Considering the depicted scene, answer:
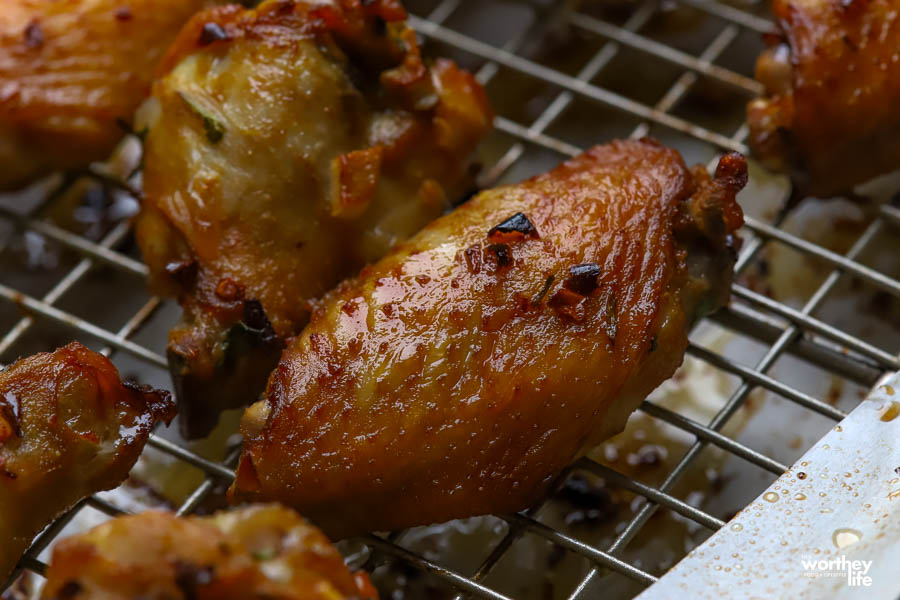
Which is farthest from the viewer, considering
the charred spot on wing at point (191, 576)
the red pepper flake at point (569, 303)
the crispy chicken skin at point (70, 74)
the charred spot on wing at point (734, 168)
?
the crispy chicken skin at point (70, 74)

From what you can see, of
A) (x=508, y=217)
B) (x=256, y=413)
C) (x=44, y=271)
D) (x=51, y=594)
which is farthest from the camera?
(x=44, y=271)

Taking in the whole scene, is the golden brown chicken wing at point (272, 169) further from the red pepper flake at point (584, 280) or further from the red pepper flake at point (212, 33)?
A: the red pepper flake at point (584, 280)

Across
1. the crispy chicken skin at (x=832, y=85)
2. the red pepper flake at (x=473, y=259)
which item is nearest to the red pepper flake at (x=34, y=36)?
the red pepper flake at (x=473, y=259)

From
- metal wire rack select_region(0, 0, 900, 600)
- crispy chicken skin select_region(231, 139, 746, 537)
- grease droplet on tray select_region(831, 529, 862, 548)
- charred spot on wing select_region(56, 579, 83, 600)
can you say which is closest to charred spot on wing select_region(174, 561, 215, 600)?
charred spot on wing select_region(56, 579, 83, 600)

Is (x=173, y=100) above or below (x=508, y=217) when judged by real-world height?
below

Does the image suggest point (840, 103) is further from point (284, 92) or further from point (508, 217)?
point (284, 92)

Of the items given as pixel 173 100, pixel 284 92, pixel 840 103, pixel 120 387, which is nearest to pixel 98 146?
pixel 173 100

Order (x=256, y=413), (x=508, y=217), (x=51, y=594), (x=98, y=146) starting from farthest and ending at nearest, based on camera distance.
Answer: (x=98, y=146) < (x=508, y=217) < (x=256, y=413) < (x=51, y=594)

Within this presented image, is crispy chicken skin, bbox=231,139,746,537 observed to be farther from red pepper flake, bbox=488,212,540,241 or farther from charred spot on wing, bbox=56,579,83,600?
charred spot on wing, bbox=56,579,83,600
